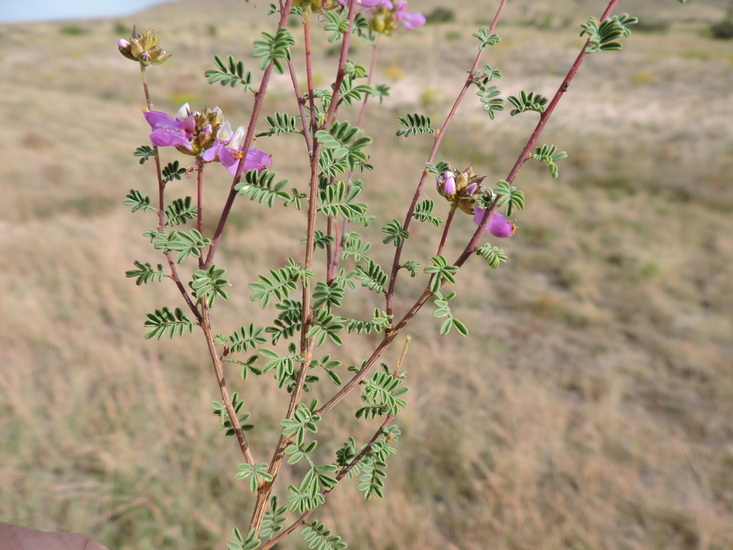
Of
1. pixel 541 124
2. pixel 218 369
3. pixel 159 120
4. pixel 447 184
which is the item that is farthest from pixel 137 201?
pixel 541 124

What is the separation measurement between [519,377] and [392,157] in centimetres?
683

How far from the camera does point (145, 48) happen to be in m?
0.75

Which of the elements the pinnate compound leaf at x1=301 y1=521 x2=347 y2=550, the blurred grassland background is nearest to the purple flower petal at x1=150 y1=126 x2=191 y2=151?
the blurred grassland background

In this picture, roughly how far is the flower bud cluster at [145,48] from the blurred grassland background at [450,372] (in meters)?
0.25

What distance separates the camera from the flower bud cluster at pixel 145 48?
74cm

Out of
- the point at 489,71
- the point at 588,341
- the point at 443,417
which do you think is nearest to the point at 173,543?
the point at 443,417

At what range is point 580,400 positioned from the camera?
3.89m

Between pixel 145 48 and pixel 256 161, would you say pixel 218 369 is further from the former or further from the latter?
pixel 145 48

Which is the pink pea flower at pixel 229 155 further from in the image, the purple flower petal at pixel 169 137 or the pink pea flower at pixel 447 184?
the pink pea flower at pixel 447 184

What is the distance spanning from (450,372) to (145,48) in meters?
3.47

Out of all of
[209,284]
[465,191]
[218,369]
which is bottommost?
[218,369]

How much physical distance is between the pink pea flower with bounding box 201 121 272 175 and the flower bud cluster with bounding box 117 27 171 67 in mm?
137

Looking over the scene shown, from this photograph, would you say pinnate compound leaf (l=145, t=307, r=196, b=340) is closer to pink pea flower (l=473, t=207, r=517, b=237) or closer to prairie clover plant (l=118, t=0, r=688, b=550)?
prairie clover plant (l=118, t=0, r=688, b=550)

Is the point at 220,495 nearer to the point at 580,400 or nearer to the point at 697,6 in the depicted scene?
the point at 580,400
